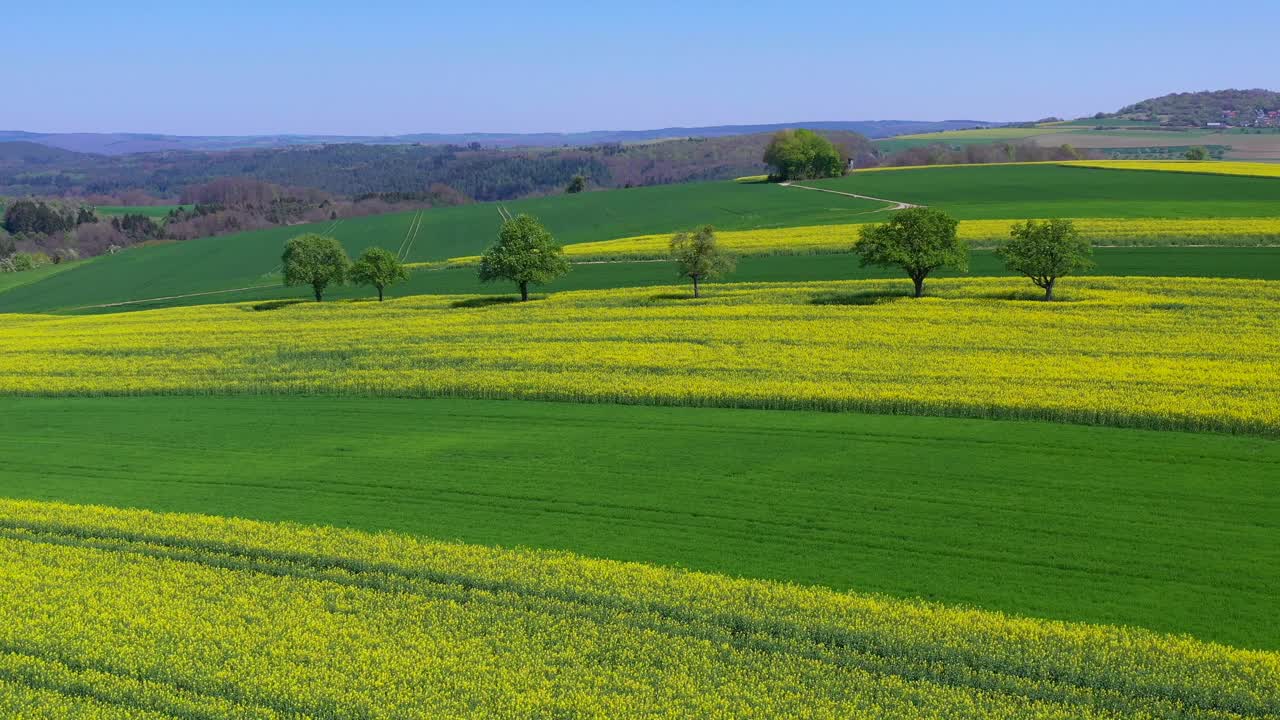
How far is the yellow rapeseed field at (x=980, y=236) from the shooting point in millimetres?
66312

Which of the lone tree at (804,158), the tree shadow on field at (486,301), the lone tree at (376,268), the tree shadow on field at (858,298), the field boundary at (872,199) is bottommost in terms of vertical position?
the tree shadow on field at (486,301)

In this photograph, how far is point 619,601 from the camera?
771 inches

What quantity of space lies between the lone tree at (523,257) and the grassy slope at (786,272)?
17.2 ft

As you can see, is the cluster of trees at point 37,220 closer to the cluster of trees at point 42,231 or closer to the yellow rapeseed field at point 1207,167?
the cluster of trees at point 42,231

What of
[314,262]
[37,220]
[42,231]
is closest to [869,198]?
[314,262]

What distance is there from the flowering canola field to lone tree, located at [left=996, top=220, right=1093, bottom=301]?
120ft

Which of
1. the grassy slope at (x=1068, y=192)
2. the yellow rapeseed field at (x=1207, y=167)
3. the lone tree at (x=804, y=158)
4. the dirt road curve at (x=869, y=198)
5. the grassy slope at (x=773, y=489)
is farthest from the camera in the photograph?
the lone tree at (x=804, y=158)

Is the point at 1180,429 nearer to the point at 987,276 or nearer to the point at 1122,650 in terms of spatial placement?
the point at 1122,650

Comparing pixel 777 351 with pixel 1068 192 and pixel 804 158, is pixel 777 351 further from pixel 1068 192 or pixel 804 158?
pixel 804 158

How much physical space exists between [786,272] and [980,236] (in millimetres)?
17940

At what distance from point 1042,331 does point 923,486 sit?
21.0 metres

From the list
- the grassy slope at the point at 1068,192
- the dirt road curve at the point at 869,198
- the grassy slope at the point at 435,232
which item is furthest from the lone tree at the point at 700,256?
the grassy slope at the point at 1068,192

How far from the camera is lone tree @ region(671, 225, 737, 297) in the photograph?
191 ft

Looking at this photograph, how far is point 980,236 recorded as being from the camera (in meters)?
72.9
